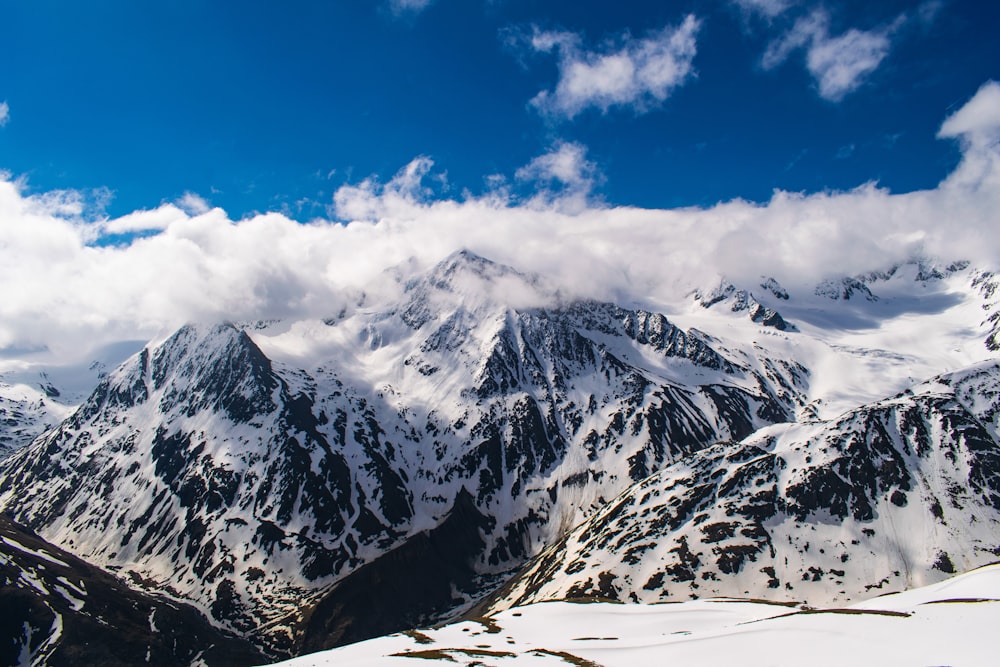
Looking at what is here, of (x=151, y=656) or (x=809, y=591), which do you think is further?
(x=151, y=656)

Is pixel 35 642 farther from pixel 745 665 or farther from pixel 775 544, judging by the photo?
pixel 775 544

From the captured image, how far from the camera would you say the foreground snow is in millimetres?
58438

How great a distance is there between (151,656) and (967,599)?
23287cm

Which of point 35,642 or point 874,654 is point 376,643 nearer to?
point 874,654

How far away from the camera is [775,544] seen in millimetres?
195875

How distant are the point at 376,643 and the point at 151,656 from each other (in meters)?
154

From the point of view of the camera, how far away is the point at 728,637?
7344 centimetres

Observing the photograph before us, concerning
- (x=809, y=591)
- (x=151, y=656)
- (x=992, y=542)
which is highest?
(x=992, y=542)

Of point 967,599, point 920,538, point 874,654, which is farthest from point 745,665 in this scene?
point 920,538

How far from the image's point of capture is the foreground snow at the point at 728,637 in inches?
2301

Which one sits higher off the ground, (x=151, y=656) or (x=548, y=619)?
(x=548, y=619)

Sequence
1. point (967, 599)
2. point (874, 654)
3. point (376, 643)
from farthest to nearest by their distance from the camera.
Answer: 1. point (376, 643)
2. point (967, 599)
3. point (874, 654)

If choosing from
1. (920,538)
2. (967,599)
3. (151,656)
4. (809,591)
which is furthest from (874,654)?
(151,656)

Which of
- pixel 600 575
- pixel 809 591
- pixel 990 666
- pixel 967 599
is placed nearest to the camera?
pixel 990 666
